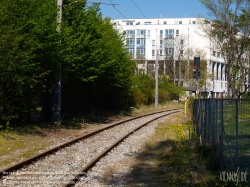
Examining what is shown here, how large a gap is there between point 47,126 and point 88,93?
10993mm

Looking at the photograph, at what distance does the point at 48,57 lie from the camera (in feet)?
59.9

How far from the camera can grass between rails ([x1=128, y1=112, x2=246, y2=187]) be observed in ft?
31.0

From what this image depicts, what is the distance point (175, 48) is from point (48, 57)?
211ft

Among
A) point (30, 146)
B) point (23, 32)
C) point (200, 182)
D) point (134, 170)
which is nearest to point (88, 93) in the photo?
point (23, 32)

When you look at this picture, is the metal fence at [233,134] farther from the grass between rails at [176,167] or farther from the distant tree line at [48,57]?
the distant tree line at [48,57]

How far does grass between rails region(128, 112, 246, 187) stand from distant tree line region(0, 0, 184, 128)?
6133 mm

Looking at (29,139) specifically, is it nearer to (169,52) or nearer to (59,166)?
(59,166)

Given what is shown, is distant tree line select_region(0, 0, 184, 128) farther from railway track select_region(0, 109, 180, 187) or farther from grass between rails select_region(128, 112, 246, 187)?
grass between rails select_region(128, 112, 246, 187)

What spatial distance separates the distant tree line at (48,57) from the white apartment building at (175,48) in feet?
143

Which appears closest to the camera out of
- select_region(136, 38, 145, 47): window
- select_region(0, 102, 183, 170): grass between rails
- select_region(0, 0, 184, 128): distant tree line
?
select_region(0, 102, 183, 170): grass between rails

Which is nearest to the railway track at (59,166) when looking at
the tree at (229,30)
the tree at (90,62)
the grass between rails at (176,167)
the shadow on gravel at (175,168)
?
the shadow on gravel at (175,168)

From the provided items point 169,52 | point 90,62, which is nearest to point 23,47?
point 90,62

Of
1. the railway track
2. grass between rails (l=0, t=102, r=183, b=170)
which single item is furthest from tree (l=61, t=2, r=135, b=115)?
the railway track

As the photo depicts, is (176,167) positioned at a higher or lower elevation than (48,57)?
lower
